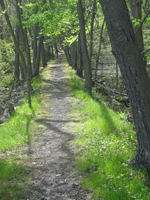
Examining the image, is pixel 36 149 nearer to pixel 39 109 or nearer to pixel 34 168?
pixel 34 168

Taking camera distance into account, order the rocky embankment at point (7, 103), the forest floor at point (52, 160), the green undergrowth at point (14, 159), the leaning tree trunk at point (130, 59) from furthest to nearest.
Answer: the rocky embankment at point (7, 103) → the forest floor at point (52, 160) → the green undergrowth at point (14, 159) → the leaning tree trunk at point (130, 59)

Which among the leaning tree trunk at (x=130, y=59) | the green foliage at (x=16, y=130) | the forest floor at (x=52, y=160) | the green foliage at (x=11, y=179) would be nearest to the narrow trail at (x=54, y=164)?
the forest floor at (x=52, y=160)

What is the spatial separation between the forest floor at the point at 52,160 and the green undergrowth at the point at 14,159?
131 millimetres

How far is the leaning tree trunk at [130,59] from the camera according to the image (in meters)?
2.93

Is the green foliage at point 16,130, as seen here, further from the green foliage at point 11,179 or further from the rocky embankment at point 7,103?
the green foliage at point 11,179

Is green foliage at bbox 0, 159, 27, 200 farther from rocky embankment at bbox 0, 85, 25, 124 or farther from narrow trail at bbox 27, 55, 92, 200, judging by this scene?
rocky embankment at bbox 0, 85, 25, 124

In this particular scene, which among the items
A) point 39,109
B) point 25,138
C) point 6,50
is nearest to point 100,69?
point 6,50

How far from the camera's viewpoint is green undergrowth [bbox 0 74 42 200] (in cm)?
304

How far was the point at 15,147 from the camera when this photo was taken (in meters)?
4.74

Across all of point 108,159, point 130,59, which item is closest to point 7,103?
point 108,159

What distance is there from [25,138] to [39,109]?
10.2 feet

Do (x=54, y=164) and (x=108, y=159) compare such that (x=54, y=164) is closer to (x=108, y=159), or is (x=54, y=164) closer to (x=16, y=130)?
(x=108, y=159)

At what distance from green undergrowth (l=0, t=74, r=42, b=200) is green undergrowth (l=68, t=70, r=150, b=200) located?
1.10 meters

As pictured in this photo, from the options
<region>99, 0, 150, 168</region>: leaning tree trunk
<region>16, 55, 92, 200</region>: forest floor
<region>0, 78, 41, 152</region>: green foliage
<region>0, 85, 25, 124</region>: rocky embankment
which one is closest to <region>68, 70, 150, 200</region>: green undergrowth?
<region>16, 55, 92, 200</region>: forest floor
